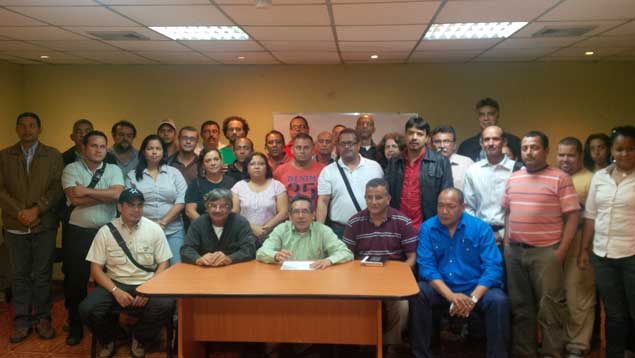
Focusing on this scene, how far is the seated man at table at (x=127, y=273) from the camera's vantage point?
3.25 m

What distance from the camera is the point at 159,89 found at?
21.0 ft

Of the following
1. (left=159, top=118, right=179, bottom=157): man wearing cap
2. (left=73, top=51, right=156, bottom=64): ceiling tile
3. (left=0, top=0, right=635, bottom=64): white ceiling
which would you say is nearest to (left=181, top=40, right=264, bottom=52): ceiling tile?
(left=0, top=0, right=635, bottom=64): white ceiling

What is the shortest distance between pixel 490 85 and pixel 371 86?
1.56m

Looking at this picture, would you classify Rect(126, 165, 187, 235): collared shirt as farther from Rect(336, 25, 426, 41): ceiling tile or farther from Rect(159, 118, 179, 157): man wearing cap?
Rect(336, 25, 426, 41): ceiling tile

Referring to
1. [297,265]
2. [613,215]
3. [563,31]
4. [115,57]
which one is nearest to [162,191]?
[297,265]

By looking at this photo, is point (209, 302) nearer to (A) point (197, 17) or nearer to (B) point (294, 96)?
(A) point (197, 17)

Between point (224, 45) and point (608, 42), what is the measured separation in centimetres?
398

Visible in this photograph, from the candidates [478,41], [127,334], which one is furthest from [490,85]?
[127,334]

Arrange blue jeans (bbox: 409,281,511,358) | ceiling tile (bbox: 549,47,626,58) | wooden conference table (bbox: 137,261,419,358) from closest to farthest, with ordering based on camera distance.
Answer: wooden conference table (bbox: 137,261,419,358) < blue jeans (bbox: 409,281,511,358) < ceiling tile (bbox: 549,47,626,58)

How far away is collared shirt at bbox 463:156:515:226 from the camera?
11.3ft

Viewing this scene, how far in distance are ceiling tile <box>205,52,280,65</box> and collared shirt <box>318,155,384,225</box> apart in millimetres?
2290

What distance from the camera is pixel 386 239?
3.34 metres

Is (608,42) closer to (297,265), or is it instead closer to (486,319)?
(486,319)

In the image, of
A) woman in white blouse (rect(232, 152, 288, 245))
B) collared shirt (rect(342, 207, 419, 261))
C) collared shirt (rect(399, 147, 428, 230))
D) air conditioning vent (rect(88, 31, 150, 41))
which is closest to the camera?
collared shirt (rect(342, 207, 419, 261))
